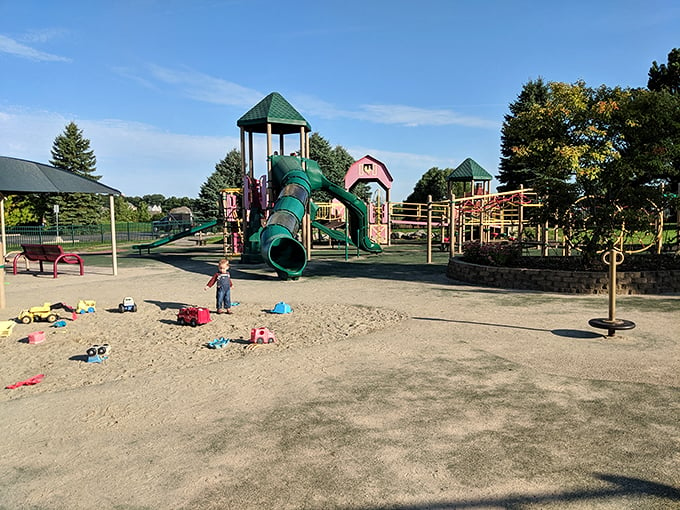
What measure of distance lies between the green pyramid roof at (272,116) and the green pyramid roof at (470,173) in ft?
55.1

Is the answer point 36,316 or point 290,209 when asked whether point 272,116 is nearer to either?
point 290,209

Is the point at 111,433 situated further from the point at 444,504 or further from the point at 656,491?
the point at 656,491

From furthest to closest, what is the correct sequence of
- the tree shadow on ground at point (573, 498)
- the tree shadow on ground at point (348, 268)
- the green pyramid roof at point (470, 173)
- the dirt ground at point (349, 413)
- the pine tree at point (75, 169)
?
the pine tree at point (75, 169) → the green pyramid roof at point (470, 173) → the tree shadow on ground at point (348, 268) → the dirt ground at point (349, 413) → the tree shadow on ground at point (573, 498)

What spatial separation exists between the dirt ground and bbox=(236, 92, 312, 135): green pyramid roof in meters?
12.1

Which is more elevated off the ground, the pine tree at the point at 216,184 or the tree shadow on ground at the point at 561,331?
the pine tree at the point at 216,184

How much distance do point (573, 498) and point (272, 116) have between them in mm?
18388

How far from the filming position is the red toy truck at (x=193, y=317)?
8859 mm

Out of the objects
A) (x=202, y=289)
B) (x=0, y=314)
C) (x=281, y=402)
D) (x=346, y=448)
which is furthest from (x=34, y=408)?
(x=202, y=289)

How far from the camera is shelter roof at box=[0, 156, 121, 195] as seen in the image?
13.4m

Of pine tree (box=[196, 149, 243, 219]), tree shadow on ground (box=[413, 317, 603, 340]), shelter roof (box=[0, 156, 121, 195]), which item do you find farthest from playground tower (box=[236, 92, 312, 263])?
pine tree (box=[196, 149, 243, 219])

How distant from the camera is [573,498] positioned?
3.33 m

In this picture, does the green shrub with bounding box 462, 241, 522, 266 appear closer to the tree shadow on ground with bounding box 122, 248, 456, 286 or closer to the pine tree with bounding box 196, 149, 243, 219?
the tree shadow on ground with bounding box 122, 248, 456, 286

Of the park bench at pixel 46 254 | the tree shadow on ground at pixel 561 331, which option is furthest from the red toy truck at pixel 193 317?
the park bench at pixel 46 254

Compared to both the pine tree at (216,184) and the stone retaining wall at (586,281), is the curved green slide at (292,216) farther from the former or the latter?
the pine tree at (216,184)
